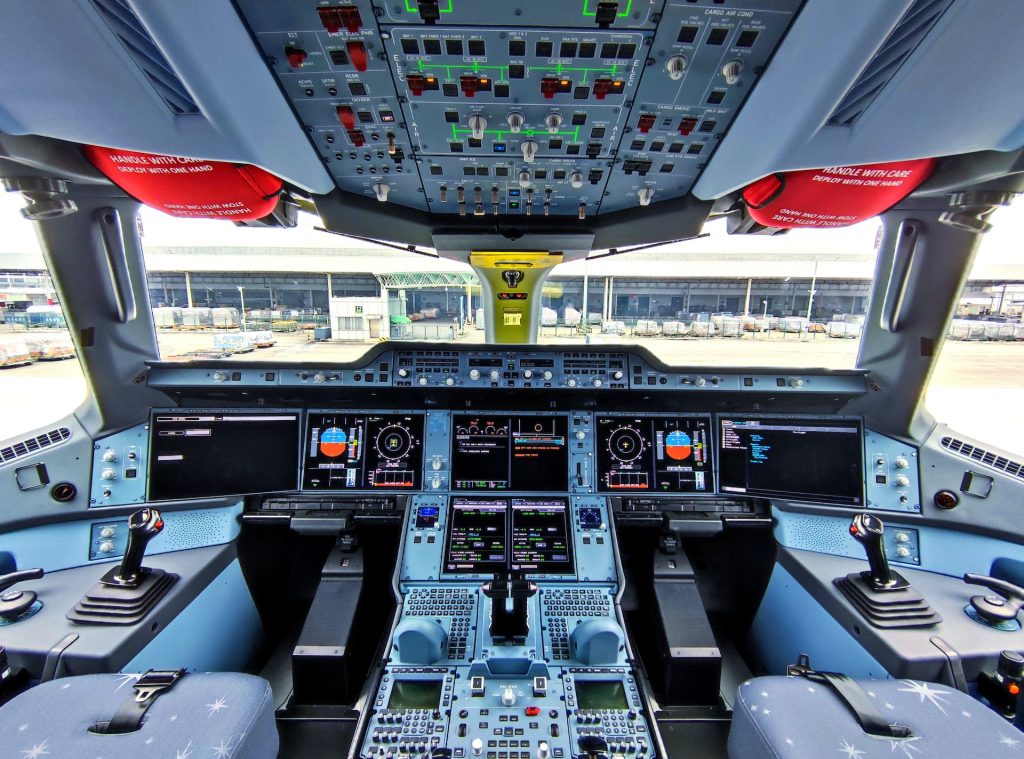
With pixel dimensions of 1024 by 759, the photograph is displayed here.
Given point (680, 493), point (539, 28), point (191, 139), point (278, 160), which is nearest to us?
point (539, 28)

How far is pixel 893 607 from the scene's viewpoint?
1.65 meters

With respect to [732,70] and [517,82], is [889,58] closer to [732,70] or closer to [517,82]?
[732,70]

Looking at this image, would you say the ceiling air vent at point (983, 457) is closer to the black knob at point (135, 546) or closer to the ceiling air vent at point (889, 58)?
the ceiling air vent at point (889, 58)

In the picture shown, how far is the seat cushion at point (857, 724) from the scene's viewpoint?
1.11 metres

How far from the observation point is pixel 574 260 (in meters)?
2.80

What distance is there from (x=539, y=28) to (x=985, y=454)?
8.77 ft

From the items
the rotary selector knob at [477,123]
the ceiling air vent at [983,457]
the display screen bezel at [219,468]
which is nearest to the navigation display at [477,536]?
the display screen bezel at [219,468]

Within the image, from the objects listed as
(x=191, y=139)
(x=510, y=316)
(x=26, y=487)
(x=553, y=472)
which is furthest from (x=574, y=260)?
(x=26, y=487)

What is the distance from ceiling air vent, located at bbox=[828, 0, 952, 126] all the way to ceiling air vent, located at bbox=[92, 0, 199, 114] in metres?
1.71

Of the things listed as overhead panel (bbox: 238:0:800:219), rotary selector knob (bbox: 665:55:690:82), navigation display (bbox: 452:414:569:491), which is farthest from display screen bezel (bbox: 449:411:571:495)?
rotary selector knob (bbox: 665:55:690:82)

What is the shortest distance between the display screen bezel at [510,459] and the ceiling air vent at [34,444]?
1871mm

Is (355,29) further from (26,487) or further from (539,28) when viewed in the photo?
(26,487)

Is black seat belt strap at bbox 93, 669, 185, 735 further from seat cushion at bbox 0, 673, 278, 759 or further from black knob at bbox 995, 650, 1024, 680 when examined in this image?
black knob at bbox 995, 650, 1024, 680

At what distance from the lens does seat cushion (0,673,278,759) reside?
3.52 feet
